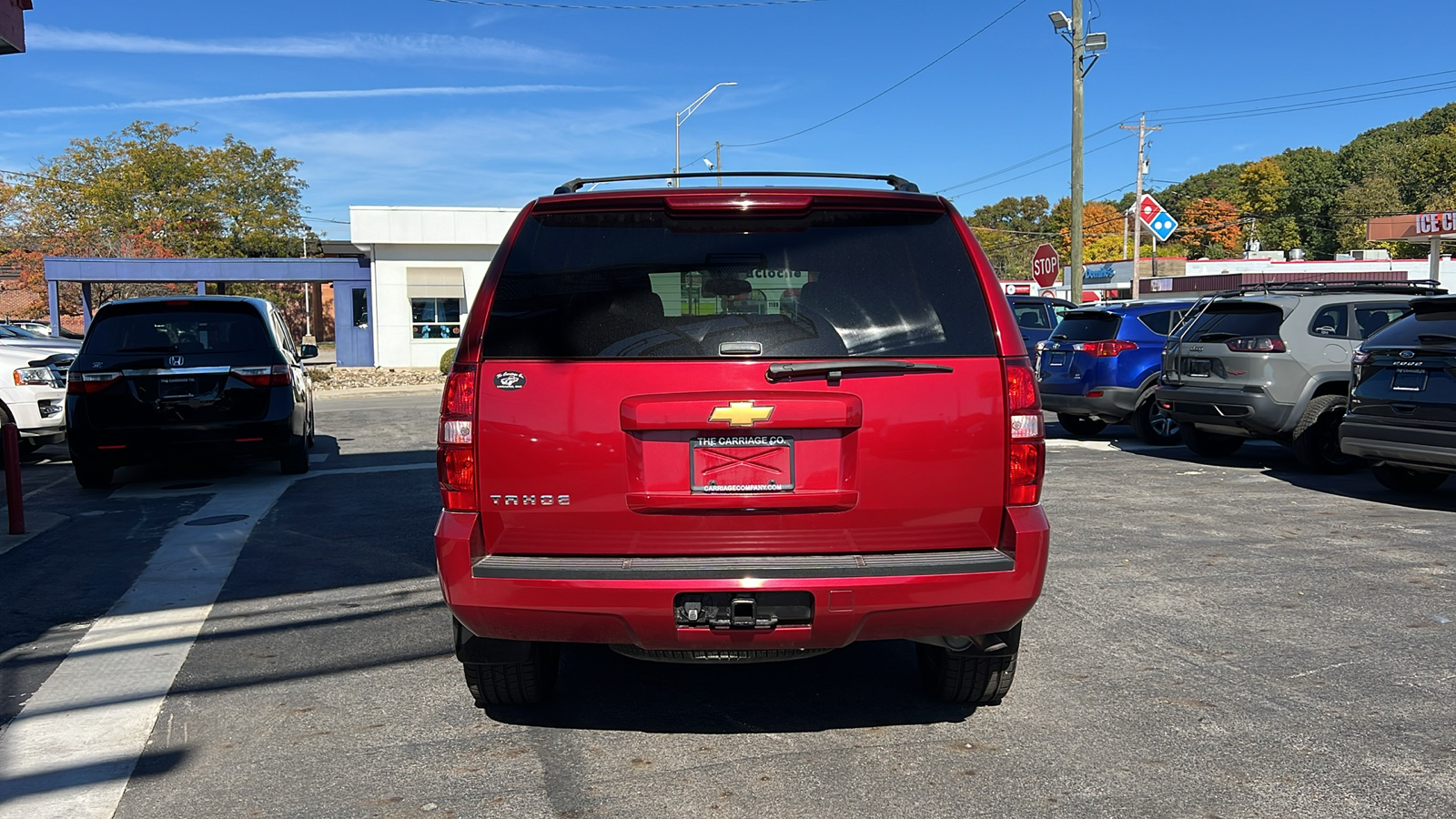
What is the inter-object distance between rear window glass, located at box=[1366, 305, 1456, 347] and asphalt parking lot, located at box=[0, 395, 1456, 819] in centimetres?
190

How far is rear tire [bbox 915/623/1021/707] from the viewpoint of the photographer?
170 inches

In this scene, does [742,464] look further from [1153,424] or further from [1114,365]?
[1153,424]

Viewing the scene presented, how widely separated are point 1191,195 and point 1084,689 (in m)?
127

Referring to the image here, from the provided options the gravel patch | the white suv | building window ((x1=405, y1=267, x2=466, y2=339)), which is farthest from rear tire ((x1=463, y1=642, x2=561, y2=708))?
building window ((x1=405, y1=267, x2=466, y2=339))

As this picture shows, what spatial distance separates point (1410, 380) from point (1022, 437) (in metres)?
6.72

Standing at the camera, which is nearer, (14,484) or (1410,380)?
(14,484)

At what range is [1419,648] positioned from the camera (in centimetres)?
526

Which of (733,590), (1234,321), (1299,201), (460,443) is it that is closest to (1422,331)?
(1234,321)

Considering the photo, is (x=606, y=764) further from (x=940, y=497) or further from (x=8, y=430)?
(x=8, y=430)

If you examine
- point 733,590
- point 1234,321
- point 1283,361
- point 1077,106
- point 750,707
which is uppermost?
point 1077,106

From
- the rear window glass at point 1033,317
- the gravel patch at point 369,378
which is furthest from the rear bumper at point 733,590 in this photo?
the gravel patch at point 369,378

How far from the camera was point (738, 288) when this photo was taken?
3.84m

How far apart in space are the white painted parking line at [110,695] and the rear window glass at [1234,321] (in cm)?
894

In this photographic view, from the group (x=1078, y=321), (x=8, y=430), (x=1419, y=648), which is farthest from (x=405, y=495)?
(x=1078, y=321)
